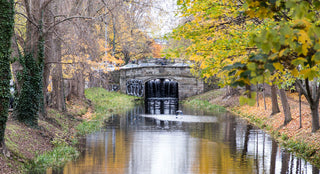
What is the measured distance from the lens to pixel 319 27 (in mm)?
3641

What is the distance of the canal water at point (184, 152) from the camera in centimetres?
1232

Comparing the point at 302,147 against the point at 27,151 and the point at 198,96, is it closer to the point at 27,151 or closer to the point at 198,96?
the point at 27,151

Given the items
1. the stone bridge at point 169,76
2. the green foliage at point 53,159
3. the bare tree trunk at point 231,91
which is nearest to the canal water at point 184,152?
the green foliage at point 53,159

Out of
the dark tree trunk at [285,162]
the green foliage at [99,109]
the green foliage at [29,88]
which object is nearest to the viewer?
the dark tree trunk at [285,162]

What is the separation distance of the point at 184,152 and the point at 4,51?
26.1ft

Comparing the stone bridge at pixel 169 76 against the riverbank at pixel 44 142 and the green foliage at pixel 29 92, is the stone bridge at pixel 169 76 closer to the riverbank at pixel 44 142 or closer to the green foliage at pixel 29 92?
the riverbank at pixel 44 142

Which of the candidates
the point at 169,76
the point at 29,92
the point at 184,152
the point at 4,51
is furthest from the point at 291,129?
the point at 169,76

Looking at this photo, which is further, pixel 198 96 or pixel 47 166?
pixel 198 96

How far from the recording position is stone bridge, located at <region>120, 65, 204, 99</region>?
4825cm

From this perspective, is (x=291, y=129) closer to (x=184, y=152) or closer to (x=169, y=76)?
(x=184, y=152)

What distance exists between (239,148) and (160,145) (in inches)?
127

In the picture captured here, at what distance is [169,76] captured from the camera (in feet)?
160

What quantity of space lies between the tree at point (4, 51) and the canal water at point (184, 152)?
2.35 m

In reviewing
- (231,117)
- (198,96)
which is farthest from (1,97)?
(198,96)
